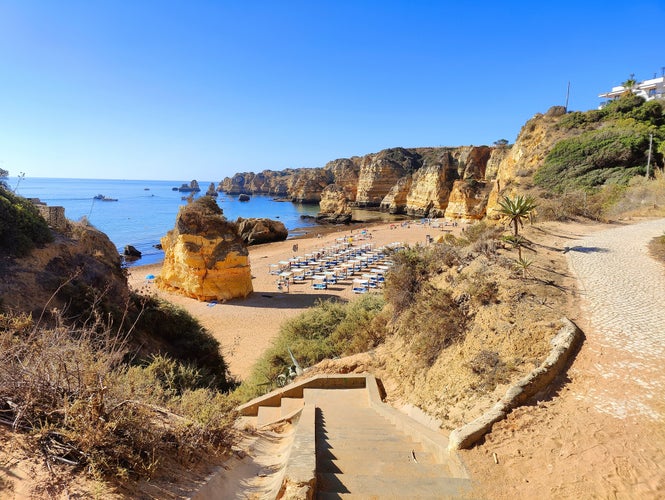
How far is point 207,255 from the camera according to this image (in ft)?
63.7

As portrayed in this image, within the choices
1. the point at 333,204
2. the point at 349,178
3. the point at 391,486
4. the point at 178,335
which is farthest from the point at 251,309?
the point at 349,178

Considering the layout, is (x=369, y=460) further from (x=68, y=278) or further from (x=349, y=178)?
(x=349, y=178)

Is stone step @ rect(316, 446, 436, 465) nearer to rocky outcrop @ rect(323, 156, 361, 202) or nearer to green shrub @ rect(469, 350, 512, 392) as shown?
green shrub @ rect(469, 350, 512, 392)

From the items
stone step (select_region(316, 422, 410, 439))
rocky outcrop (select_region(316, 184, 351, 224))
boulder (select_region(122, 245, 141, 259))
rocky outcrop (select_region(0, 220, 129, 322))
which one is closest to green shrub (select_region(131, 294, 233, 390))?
rocky outcrop (select_region(0, 220, 129, 322))

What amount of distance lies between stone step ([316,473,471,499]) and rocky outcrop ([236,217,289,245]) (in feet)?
131

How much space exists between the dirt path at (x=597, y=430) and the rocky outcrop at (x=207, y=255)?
648 inches

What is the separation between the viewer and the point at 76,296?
28.3 ft

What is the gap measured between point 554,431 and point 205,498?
11.8 ft

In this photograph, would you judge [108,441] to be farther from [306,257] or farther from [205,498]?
[306,257]

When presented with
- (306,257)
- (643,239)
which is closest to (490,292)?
(643,239)

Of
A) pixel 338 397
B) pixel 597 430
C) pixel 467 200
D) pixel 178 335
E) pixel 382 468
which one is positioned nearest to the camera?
pixel 597 430

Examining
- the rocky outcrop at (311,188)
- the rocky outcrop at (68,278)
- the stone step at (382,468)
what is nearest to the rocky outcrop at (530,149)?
the rocky outcrop at (68,278)

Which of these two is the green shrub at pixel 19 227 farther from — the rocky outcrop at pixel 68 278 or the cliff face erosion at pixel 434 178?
the cliff face erosion at pixel 434 178

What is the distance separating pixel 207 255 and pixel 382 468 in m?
16.9
